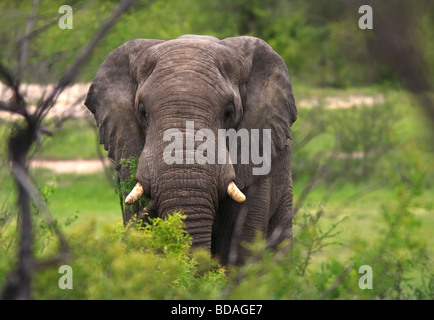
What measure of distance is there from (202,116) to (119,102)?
2.73 feet

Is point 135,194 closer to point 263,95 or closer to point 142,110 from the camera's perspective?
point 142,110

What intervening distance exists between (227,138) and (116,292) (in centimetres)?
275

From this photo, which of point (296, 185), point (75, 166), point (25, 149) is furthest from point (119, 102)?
point (75, 166)

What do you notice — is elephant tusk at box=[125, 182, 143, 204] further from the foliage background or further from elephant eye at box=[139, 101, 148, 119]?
elephant eye at box=[139, 101, 148, 119]

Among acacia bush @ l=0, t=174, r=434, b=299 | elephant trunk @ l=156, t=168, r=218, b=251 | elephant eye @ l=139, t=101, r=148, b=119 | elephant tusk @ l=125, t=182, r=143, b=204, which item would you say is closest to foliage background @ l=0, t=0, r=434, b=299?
acacia bush @ l=0, t=174, r=434, b=299

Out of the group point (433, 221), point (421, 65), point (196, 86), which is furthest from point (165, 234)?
point (433, 221)

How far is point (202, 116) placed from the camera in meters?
5.57

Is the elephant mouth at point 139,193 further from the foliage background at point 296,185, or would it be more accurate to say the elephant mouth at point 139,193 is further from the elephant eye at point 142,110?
the elephant eye at point 142,110

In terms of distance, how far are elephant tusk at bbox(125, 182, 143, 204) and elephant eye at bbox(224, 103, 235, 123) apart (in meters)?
0.81

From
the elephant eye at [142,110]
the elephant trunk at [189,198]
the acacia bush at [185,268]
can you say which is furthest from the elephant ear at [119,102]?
the acacia bush at [185,268]

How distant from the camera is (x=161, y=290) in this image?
348 centimetres

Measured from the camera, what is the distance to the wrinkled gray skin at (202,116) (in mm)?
5410

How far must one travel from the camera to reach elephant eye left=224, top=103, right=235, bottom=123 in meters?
5.85

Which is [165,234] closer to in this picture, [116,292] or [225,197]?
[116,292]
